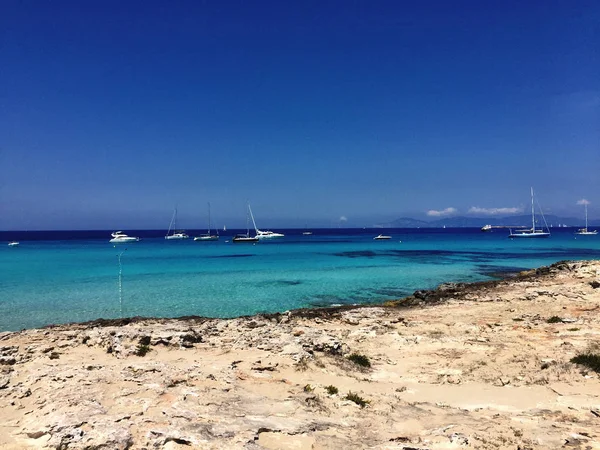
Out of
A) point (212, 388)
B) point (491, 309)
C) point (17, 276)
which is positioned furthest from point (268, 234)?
point (212, 388)

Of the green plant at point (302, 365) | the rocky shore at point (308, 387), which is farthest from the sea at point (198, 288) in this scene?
the green plant at point (302, 365)

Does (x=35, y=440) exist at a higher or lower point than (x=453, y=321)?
higher

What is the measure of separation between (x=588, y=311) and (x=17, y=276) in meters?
50.2

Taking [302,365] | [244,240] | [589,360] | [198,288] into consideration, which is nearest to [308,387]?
[302,365]

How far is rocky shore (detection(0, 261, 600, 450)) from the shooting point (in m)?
7.26

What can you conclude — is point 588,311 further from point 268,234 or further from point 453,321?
point 268,234

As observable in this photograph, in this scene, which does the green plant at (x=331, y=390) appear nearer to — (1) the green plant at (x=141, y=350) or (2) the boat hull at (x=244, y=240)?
(1) the green plant at (x=141, y=350)

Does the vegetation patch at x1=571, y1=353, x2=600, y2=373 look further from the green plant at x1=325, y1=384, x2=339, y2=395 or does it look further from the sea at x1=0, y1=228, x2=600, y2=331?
the sea at x1=0, y1=228, x2=600, y2=331

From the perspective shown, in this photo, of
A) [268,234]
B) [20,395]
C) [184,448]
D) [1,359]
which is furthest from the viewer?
[268,234]

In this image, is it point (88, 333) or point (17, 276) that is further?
point (17, 276)

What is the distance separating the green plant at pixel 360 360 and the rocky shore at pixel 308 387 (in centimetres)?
6

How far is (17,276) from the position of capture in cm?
4131

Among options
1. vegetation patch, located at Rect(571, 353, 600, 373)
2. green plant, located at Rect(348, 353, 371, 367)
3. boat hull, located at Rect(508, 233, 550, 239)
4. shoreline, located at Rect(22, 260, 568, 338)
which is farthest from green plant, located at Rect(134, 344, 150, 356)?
boat hull, located at Rect(508, 233, 550, 239)

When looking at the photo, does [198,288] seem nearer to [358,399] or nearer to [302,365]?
[302,365]
